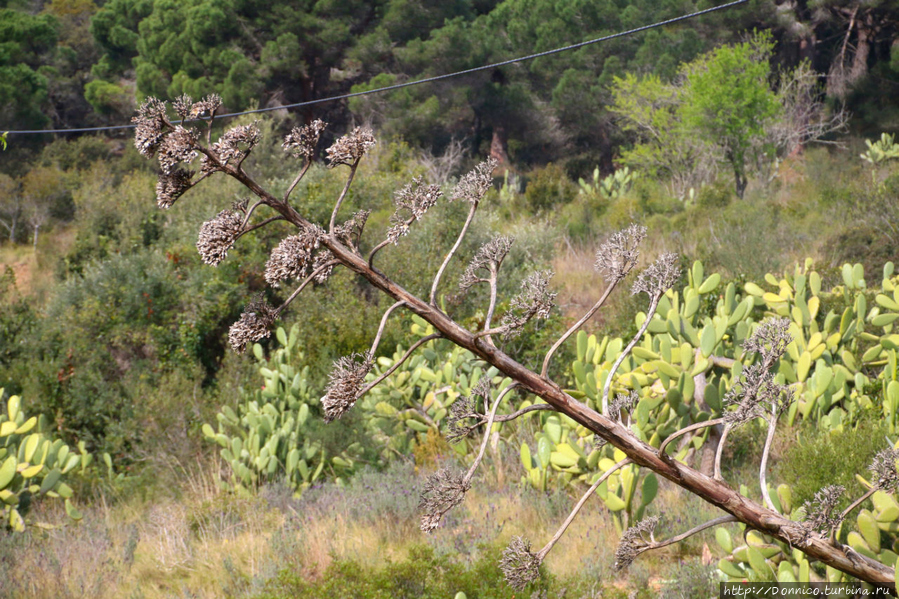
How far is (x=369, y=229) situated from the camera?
1166 centimetres

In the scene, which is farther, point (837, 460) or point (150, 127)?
point (837, 460)

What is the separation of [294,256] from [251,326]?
16 centimetres

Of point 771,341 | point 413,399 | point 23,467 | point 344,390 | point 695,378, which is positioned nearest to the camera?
point 344,390

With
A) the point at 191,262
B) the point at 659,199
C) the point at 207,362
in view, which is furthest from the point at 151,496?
the point at 659,199

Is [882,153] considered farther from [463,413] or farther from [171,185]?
[171,185]

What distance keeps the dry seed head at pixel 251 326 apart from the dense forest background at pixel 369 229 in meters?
2.44

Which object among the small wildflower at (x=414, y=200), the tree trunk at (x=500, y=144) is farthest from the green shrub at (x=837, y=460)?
the tree trunk at (x=500, y=144)

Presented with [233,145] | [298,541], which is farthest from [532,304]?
[298,541]

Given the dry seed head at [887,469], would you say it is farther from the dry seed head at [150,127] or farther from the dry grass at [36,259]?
the dry grass at [36,259]

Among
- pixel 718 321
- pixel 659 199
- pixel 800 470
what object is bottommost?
pixel 659 199

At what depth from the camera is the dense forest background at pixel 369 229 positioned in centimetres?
445

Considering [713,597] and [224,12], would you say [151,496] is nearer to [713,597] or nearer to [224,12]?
[713,597]

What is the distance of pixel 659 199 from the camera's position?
17672 millimetres

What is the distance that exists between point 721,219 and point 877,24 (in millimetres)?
16893
